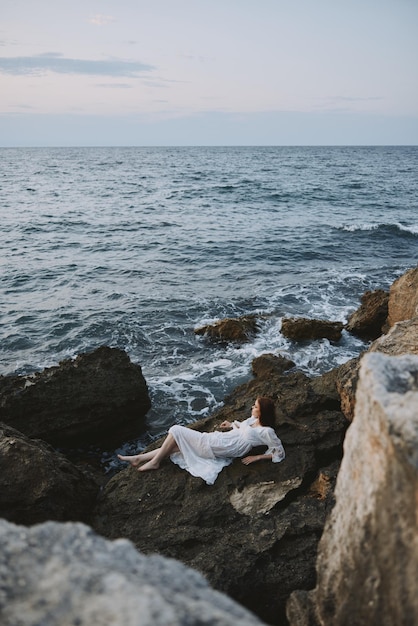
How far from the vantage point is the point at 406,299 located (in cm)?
1252

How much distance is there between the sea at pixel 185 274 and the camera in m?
13.7

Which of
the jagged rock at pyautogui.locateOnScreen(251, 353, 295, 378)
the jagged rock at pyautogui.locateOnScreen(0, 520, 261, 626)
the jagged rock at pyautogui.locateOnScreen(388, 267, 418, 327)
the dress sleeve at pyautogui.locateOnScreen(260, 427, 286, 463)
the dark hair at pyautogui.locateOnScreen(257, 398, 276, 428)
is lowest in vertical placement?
the jagged rock at pyautogui.locateOnScreen(251, 353, 295, 378)

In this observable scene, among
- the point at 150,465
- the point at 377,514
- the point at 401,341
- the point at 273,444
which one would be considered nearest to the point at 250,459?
the point at 273,444

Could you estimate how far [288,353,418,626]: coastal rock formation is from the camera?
260 cm

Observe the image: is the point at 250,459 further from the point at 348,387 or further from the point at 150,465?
the point at 348,387

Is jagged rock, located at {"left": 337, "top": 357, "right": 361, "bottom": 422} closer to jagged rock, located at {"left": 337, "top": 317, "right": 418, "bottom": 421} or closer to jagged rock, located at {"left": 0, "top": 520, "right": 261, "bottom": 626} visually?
jagged rock, located at {"left": 337, "top": 317, "right": 418, "bottom": 421}

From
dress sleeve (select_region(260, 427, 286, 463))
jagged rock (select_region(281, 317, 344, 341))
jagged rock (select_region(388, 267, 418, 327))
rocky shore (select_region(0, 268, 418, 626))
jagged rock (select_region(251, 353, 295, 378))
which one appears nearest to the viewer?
rocky shore (select_region(0, 268, 418, 626))

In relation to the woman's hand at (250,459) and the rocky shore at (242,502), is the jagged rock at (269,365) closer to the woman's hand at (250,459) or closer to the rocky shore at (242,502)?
the rocky shore at (242,502)

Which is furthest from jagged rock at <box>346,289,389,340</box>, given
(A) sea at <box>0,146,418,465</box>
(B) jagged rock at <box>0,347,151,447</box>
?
(B) jagged rock at <box>0,347,151,447</box>

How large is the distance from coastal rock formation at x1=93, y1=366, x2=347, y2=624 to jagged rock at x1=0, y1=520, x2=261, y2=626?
3.08 metres

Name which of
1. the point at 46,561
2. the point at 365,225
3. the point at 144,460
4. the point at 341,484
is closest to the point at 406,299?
the point at 144,460

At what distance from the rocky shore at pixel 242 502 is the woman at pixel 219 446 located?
0.14 m

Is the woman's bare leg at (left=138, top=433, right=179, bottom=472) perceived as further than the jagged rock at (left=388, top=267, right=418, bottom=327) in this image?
No

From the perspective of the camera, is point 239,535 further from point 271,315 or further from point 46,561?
point 271,315
